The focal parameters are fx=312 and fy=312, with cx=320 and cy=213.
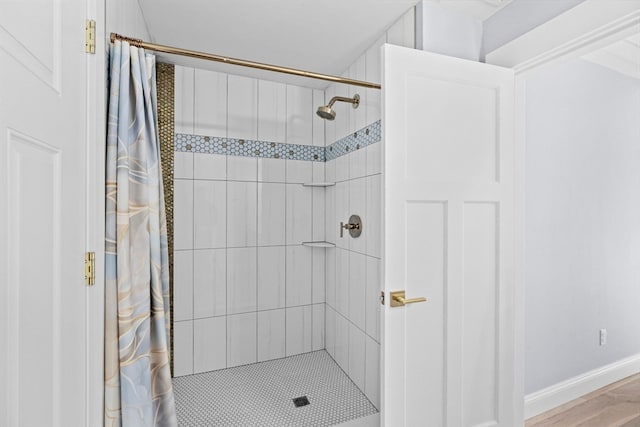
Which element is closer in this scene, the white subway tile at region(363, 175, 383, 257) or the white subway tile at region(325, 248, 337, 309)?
the white subway tile at region(363, 175, 383, 257)

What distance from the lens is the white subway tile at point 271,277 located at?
2.36 m

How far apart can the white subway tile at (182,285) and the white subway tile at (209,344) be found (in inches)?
4.5

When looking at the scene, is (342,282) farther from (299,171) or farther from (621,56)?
(621,56)

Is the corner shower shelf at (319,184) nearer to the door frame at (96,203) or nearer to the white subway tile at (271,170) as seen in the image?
the white subway tile at (271,170)

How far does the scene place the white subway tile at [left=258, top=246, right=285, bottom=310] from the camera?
2.36 meters

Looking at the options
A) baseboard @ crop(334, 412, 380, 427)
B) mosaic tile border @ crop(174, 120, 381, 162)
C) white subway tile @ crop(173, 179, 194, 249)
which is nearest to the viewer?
baseboard @ crop(334, 412, 380, 427)

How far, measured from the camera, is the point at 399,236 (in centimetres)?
125

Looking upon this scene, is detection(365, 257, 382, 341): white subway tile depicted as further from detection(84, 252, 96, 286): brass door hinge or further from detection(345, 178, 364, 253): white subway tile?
detection(84, 252, 96, 286): brass door hinge

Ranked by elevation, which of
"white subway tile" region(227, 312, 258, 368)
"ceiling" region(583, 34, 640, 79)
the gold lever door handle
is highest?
"ceiling" region(583, 34, 640, 79)

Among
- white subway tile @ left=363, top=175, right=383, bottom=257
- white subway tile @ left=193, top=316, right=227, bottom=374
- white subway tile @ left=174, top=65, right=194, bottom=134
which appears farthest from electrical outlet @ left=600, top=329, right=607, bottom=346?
white subway tile @ left=174, top=65, right=194, bottom=134

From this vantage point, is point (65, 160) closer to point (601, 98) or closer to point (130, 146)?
point (130, 146)

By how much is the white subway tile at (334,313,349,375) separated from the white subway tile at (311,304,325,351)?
0.77ft

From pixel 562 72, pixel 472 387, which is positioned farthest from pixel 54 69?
pixel 562 72

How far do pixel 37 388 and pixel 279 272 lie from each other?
67.7 inches
